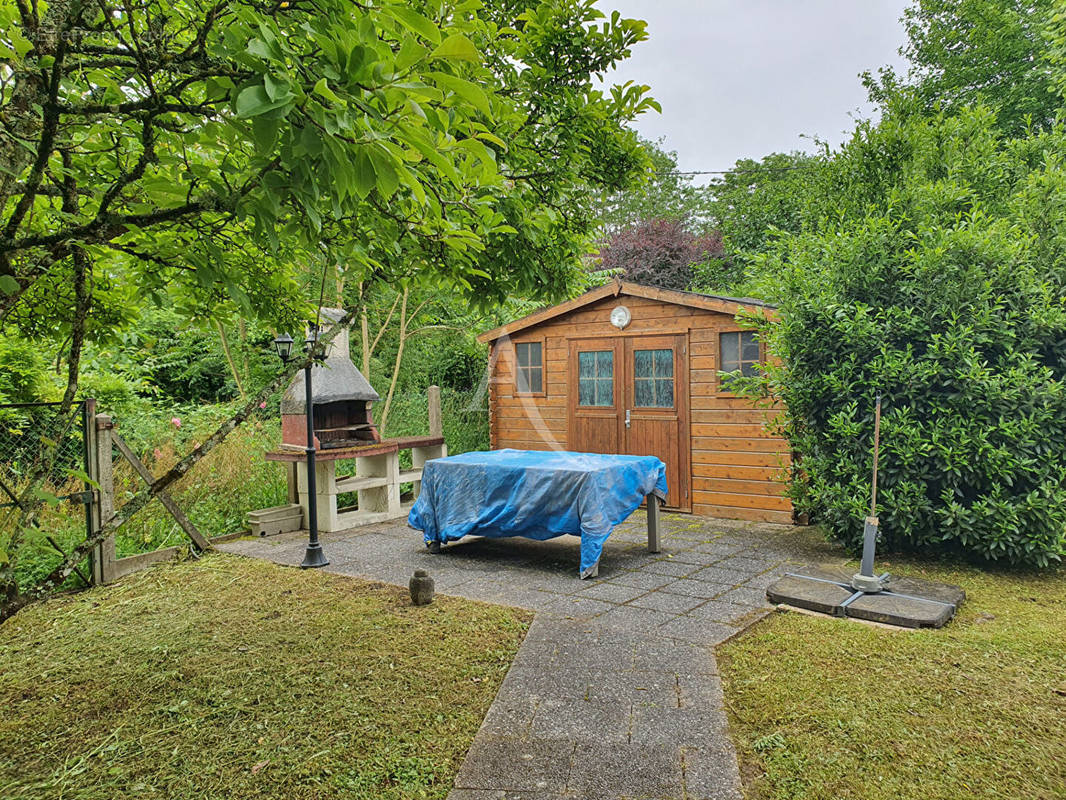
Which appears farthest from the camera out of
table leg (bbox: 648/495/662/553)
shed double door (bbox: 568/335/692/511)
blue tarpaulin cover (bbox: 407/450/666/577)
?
shed double door (bbox: 568/335/692/511)

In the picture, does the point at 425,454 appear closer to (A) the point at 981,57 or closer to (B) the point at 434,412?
(B) the point at 434,412

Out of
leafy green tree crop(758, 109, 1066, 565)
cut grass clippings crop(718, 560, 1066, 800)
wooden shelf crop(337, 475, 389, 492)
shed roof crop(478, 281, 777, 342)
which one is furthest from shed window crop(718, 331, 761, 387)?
wooden shelf crop(337, 475, 389, 492)

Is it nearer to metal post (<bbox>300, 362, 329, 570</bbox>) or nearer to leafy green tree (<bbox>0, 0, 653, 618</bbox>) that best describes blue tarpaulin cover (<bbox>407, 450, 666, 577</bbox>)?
metal post (<bbox>300, 362, 329, 570</bbox>)

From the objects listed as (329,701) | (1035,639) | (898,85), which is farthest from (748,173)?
(329,701)

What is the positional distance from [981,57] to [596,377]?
45.8 ft

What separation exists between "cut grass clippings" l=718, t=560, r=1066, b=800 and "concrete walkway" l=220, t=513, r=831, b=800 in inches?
6.2

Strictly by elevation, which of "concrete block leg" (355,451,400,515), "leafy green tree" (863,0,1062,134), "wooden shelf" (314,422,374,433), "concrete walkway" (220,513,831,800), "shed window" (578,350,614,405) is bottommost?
"concrete walkway" (220,513,831,800)

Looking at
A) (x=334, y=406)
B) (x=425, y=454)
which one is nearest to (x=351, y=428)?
(x=334, y=406)

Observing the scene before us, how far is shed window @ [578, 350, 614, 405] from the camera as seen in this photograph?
784 cm

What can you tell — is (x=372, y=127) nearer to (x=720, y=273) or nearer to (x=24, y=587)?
(x=24, y=587)

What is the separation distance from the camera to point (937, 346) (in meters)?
4.78

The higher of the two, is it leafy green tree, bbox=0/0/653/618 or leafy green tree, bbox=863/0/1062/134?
leafy green tree, bbox=863/0/1062/134

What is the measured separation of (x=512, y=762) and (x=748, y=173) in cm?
2190

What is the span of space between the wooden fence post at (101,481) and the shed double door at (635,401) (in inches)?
188
